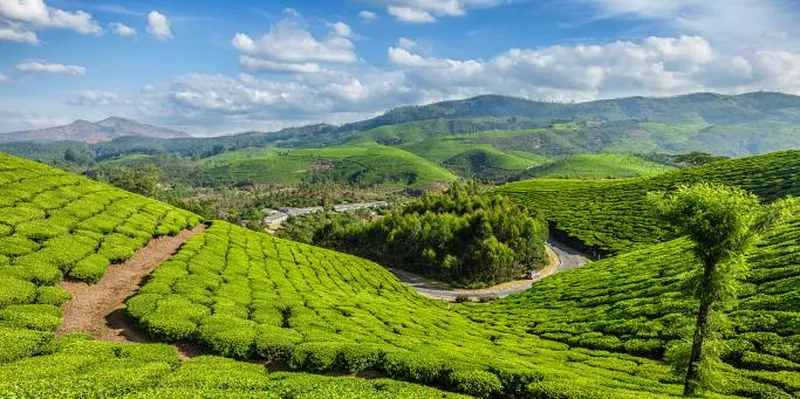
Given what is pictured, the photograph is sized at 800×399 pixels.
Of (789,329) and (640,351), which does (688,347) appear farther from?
(789,329)

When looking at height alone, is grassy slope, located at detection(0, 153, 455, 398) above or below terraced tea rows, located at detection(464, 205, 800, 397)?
above

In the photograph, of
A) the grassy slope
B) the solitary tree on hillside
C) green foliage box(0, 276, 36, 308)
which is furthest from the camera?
green foliage box(0, 276, 36, 308)

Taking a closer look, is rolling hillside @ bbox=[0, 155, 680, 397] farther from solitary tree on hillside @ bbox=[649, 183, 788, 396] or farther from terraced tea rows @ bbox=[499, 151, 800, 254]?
terraced tea rows @ bbox=[499, 151, 800, 254]

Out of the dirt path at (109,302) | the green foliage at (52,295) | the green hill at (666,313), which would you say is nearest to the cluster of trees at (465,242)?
the green hill at (666,313)

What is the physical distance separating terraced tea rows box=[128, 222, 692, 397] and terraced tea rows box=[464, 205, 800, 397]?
4452mm

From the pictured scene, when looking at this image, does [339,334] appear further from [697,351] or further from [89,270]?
[697,351]

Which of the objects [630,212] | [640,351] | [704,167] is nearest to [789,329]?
[640,351]

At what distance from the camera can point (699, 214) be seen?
72.9ft

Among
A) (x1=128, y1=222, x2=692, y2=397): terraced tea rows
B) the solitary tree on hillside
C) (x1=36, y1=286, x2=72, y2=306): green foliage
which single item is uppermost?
the solitary tree on hillside

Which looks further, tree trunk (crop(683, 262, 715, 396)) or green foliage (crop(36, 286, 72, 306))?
green foliage (crop(36, 286, 72, 306))

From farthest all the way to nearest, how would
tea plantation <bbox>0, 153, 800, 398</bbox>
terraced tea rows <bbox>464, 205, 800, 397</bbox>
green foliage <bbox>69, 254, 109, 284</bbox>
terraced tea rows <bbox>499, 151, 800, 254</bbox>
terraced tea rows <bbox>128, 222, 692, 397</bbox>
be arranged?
terraced tea rows <bbox>499, 151, 800, 254</bbox> < green foliage <bbox>69, 254, 109, 284</bbox> < terraced tea rows <bbox>464, 205, 800, 397</bbox> < terraced tea rows <bbox>128, 222, 692, 397</bbox> < tea plantation <bbox>0, 153, 800, 398</bbox>

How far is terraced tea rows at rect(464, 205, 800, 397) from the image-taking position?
107 feet

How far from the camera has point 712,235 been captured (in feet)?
73.7

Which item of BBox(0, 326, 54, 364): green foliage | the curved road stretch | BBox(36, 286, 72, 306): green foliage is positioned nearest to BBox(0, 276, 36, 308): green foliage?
BBox(36, 286, 72, 306): green foliage
